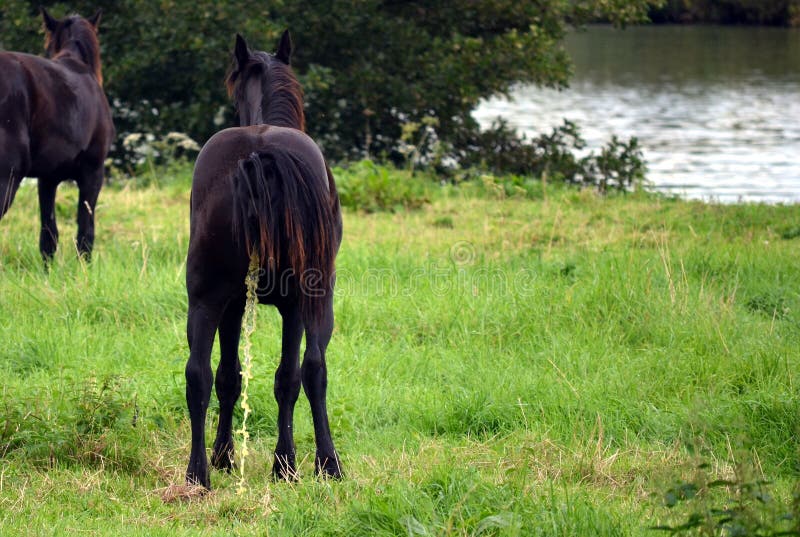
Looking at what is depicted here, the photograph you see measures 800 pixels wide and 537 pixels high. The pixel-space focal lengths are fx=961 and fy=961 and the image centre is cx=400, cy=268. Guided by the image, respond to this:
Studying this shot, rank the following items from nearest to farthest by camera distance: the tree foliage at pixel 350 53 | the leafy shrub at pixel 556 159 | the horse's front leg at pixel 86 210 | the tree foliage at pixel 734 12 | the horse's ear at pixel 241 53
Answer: the horse's ear at pixel 241 53, the horse's front leg at pixel 86 210, the tree foliage at pixel 350 53, the leafy shrub at pixel 556 159, the tree foliage at pixel 734 12

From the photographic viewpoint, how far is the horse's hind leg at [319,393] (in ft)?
12.7

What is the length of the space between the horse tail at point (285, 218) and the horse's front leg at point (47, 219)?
3.92 m

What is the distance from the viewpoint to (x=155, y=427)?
4.40m

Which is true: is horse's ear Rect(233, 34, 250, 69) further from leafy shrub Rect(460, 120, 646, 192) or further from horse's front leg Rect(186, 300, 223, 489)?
leafy shrub Rect(460, 120, 646, 192)

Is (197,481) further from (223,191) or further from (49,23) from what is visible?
(49,23)

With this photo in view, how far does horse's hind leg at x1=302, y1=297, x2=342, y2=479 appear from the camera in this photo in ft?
12.7

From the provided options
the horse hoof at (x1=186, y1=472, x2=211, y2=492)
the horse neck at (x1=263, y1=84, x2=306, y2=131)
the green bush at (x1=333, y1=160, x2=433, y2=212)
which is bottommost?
the horse hoof at (x1=186, y1=472, x2=211, y2=492)

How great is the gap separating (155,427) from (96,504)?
2.41 feet

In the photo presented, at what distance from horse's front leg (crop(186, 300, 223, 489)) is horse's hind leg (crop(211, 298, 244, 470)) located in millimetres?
352

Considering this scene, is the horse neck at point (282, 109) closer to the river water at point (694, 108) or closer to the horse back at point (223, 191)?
the horse back at point (223, 191)

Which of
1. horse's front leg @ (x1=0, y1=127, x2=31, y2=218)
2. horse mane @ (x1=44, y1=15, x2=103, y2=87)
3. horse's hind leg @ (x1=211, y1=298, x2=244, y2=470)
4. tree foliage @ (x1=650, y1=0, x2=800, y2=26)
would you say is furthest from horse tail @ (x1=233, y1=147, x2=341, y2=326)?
tree foliage @ (x1=650, y1=0, x2=800, y2=26)

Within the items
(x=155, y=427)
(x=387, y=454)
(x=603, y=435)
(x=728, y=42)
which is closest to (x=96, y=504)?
(x=155, y=427)

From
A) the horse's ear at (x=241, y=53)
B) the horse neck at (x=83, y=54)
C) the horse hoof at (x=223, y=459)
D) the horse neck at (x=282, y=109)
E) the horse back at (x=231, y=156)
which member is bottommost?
the horse hoof at (x=223, y=459)

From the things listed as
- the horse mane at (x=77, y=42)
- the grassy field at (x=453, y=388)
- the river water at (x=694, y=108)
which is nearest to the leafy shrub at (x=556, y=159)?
the river water at (x=694, y=108)
